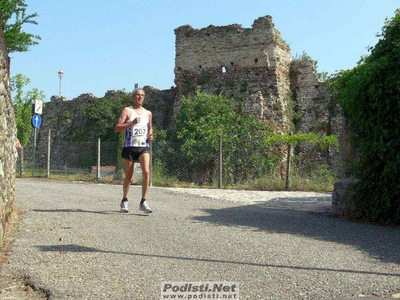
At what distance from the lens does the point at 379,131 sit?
7.43 meters

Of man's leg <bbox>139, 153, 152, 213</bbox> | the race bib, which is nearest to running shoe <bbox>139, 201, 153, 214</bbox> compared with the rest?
man's leg <bbox>139, 153, 152, 213</bbox>

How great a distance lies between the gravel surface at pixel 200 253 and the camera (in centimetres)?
377

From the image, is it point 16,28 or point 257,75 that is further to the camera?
point 257,75

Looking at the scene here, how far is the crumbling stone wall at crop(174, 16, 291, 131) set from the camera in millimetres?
21859

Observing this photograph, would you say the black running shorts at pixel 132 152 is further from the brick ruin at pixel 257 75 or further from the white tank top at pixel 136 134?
the brick ruin at pixel 257 75

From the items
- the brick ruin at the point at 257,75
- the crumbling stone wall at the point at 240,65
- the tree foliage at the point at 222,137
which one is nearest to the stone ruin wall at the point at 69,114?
the brick ruin at the point at 257,75

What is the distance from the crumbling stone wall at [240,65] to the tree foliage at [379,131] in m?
13.4

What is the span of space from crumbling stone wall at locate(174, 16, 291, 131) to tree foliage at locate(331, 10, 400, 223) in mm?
13383

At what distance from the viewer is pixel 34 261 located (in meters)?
4.45

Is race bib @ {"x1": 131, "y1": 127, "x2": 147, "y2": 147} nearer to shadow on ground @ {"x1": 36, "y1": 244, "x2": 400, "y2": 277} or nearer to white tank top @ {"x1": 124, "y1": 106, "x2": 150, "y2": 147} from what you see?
white tank top @ {"x1": 124, "y1": 106, "x2": 150, "y2": 147}

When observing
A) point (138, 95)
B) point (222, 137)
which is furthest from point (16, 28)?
point (222, 137)

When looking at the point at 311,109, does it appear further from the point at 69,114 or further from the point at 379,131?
the point at 379,131

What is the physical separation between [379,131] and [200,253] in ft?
12.4

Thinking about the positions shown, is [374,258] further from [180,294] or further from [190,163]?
[190,163]
